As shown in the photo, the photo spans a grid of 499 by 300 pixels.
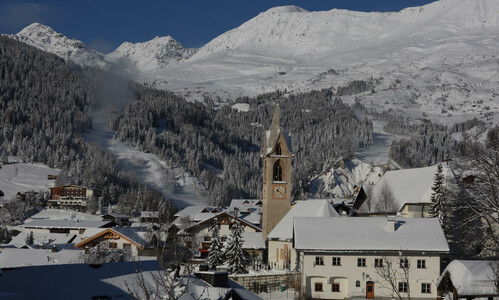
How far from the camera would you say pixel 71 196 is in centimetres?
17675

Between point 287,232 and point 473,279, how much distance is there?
3322cm

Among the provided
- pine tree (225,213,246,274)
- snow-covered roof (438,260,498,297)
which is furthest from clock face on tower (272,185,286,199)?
snow-covered roof (438,260,498,297)

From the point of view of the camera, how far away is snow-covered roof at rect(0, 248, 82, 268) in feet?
173

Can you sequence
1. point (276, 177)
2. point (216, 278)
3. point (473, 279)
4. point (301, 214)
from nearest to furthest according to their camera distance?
point (216, 278) → point (473, 279) → point (301, 214) → point (276, 177)

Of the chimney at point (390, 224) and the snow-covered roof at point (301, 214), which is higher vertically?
the chimney at point (390, 224)

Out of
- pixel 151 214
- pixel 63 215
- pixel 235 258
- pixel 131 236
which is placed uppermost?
pixel 235 258

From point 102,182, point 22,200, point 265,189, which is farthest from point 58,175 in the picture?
point 265,189

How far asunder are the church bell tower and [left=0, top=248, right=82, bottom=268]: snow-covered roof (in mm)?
24646

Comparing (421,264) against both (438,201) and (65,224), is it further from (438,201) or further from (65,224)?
(65,224)

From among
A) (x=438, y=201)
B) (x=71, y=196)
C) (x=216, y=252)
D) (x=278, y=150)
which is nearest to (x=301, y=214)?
(x=278, y=150)

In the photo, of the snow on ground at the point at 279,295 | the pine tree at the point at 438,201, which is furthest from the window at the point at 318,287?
the pine tree at the point at 438,201

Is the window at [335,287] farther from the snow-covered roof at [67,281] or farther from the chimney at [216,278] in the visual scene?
the snow-covered roof at [67,281]

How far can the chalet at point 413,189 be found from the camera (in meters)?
70.6

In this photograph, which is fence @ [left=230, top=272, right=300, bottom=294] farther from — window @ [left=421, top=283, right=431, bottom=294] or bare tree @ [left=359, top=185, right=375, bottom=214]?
bare tree @ [left=359, top=185, right=375, bottom=214]
